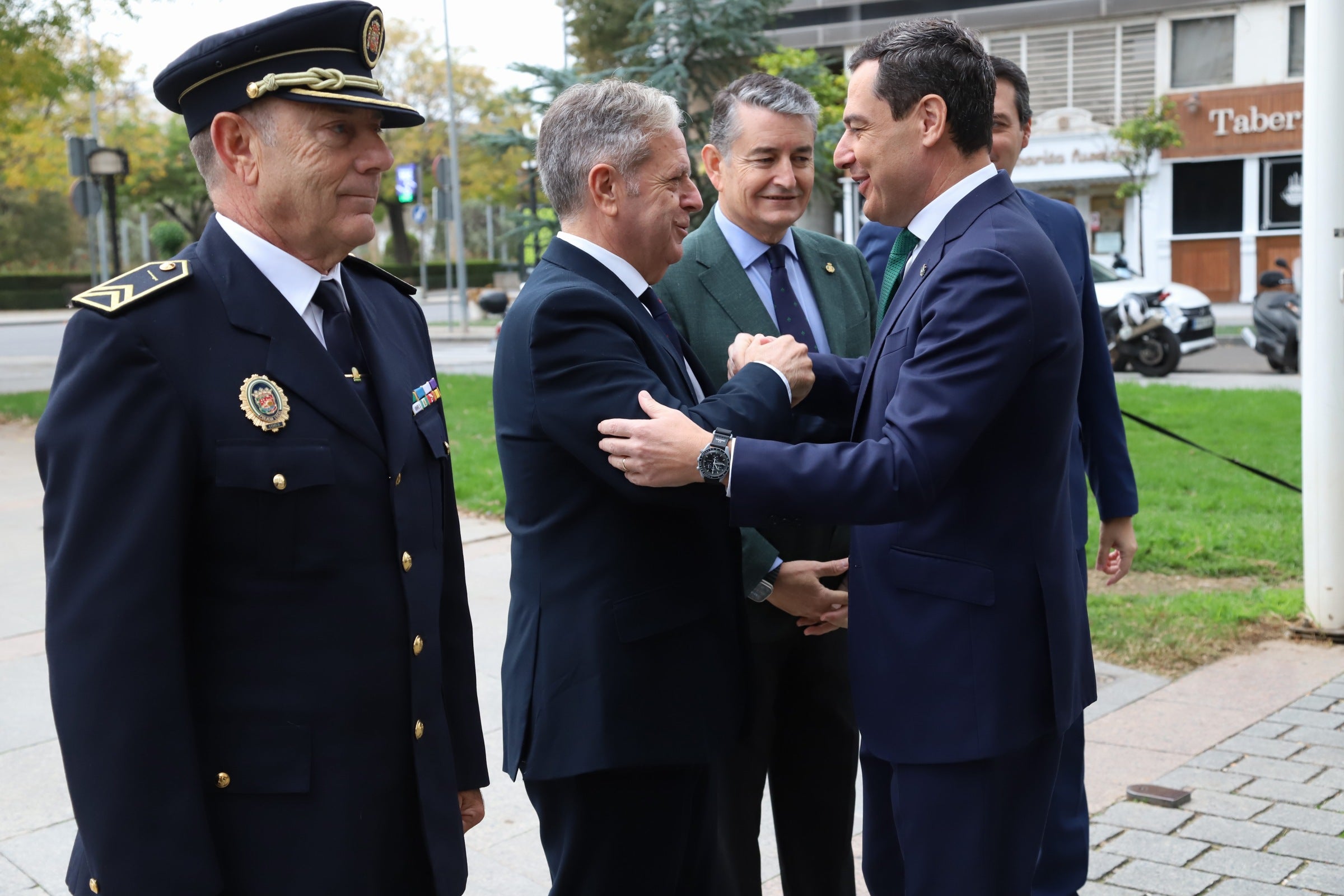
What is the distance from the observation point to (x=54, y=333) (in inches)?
1230

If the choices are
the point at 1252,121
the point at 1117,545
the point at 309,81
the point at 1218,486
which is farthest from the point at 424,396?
the point at 1252,121

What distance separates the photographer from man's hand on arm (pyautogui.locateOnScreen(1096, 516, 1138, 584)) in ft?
11.7

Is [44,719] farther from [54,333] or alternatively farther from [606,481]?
[54,333]

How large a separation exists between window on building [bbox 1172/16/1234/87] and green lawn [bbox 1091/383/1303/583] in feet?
73.1

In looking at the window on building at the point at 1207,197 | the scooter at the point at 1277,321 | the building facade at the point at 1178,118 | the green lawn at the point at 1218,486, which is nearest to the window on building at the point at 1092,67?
the building facade at the point at 1178,118

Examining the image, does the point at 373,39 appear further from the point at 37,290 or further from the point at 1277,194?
the point at 37,290

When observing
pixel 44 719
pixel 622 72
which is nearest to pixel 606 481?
pixel 44 719

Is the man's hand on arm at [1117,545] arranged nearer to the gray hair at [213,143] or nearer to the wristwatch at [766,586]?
the wristwatch at [766,586]

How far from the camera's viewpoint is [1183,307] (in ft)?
54.6

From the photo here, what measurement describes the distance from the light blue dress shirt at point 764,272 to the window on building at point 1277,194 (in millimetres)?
31014

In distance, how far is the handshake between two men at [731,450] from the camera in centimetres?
223

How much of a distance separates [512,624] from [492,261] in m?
53.6

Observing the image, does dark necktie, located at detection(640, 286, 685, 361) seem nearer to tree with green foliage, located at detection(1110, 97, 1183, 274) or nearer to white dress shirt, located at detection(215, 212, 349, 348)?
white dress shirt, located at detection(215, 212, 349, 348)

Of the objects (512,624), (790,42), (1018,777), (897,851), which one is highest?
(790,42)
